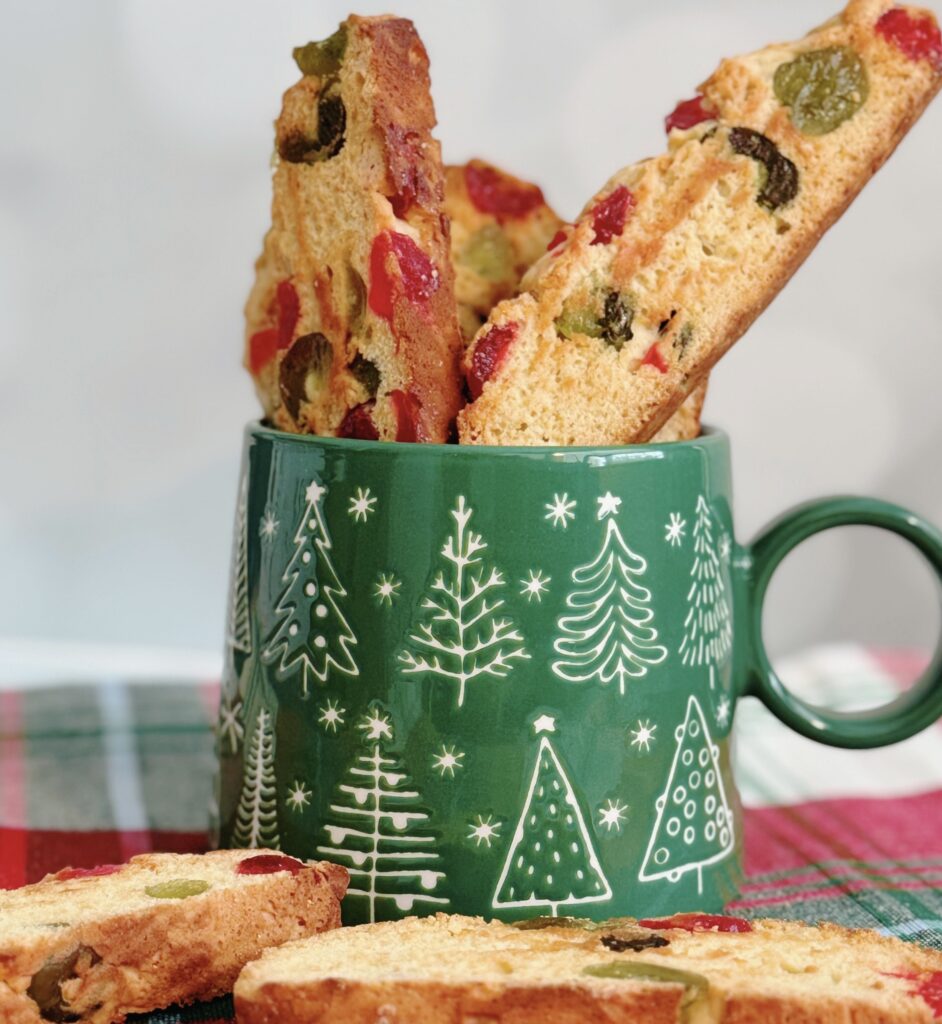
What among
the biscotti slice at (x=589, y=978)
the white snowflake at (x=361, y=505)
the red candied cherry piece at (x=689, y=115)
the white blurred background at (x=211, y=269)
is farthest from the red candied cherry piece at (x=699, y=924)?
the white blurred background at (x=211, y=269)

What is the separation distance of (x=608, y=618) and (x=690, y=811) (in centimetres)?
17

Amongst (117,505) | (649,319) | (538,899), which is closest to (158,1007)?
(538,899)

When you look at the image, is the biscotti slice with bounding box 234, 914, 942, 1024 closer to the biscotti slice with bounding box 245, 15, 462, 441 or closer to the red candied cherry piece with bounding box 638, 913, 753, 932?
the red candied cherry piece with bounding box 638, 913, 753, 932

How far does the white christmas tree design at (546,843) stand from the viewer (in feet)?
3.39

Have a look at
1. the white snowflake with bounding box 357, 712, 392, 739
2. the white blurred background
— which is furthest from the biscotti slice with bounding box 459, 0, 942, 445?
the white blurred background

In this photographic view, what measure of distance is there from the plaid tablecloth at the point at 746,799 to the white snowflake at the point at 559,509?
370 mm

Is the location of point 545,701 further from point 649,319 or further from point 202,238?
point 202,238

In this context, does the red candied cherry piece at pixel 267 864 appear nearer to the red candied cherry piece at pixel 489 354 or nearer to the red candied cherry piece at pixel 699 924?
the red candied cherry piece at pixel 699 924

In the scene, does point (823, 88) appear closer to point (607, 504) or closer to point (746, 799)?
point (607, 504)

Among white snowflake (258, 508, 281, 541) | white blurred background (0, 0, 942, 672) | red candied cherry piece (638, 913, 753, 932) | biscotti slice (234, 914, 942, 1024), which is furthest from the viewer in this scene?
white blurred background (0, 0, 942, 672)

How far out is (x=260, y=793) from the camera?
3.64 feet

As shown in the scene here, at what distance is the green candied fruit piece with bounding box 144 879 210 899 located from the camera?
0.99 m

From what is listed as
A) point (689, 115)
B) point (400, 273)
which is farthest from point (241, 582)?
point (689, 115)

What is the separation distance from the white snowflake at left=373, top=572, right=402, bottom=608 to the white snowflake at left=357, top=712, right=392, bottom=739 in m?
0.08
